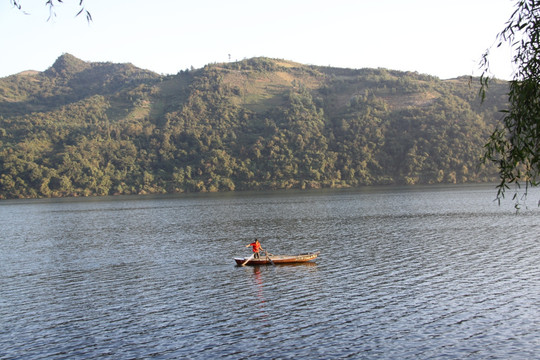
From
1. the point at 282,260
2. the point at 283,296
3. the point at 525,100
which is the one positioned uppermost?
the point at 525,100

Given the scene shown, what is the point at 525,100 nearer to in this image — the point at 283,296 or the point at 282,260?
the point at 283,296

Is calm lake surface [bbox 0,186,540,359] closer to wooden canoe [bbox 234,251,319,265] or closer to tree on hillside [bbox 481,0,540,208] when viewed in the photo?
wooden canoe [bbox 234,251,319,265]

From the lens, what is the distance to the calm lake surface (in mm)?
22062

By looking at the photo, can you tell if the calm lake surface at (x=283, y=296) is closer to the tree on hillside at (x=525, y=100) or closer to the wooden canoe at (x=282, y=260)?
the wooden canoe at (x=282, y=260)

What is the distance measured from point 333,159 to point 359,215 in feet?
358

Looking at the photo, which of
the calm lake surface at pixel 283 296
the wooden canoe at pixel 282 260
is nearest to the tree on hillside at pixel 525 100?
the calm lake surface at pixel 283 296

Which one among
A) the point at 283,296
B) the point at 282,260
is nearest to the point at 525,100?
the point at 283,296

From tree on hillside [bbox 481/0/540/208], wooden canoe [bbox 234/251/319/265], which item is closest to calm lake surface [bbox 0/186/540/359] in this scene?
wooden canoe [bbox 234/251/319/265]

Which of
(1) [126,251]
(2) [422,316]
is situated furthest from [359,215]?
(2) [422,316]

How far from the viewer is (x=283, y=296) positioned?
30797mm

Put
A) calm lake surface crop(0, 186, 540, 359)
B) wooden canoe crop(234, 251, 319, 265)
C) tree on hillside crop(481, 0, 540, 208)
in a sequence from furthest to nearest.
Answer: wooden canoe crop(234, 251, 319, 265)
calm lake surface crop(0, 186, 540, 359)
tree on hillside crop(481, 0, 540, 208)

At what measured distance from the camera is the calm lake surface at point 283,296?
22.1 m

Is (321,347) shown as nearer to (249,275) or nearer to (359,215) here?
(249,275)

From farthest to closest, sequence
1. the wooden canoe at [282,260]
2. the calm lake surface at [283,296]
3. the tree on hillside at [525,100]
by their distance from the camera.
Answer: the wooden canoe at [282,260] < the calm lake surface at [283,296] < the tree on hillside at [525,100]
